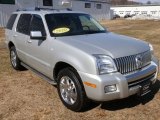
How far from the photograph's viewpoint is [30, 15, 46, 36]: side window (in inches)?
214

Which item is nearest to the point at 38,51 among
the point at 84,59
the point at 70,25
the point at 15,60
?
the point at 70,25

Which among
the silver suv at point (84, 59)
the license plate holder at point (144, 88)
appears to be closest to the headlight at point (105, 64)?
the silver suv at point (84, 59)

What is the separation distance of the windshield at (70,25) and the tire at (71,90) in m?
1.00

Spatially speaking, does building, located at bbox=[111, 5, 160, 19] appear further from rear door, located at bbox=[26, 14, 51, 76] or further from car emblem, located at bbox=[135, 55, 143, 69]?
car emblem, located at bbox=[135, 55, 143, 69]

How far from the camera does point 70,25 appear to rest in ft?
18.2

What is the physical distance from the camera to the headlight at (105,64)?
159 inches

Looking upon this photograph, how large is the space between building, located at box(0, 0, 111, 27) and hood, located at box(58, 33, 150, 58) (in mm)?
21141

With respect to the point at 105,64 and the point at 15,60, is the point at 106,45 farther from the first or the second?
the point at 15,60

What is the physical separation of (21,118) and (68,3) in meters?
30.6

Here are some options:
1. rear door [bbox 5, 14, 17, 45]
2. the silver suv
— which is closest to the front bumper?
the silver suv

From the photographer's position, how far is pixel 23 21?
661cm

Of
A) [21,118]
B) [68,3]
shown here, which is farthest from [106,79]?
[68,3]

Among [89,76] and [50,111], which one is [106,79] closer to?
[89,76]

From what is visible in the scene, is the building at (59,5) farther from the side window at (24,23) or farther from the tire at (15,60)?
the side window at (24,23)
